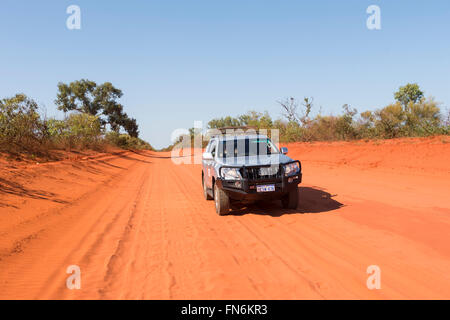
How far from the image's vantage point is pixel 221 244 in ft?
17.0

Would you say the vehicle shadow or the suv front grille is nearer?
the suv front grille

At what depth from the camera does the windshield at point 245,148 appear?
831 centimetres

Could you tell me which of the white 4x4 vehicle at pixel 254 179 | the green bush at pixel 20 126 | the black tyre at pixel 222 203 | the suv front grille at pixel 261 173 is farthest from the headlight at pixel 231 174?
the green bush at pixel 20 126

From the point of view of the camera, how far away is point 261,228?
6141mm

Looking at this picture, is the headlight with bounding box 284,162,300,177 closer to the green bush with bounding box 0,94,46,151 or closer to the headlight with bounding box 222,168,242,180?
the headlight with bounding box 222,168,242,180

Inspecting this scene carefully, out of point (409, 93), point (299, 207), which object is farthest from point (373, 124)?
point (409, 93)

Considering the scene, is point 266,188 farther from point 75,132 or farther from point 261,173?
point 75,132

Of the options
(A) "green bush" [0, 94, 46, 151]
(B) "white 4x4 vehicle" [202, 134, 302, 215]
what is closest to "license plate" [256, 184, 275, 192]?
(B) "white 4x4 vehicle" [202, 134, 302, 215]

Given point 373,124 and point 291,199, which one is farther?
point 373,124

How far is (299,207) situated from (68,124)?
2397 centimetres

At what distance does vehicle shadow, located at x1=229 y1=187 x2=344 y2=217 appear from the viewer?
751cm

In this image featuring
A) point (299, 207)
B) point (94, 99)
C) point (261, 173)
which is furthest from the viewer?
point (94, 99)

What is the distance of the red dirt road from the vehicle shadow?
0.03 m

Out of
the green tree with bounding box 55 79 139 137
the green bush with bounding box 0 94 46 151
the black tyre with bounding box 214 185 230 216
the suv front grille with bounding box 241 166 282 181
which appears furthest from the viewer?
the green tree with bounding box 55 79 139 137
